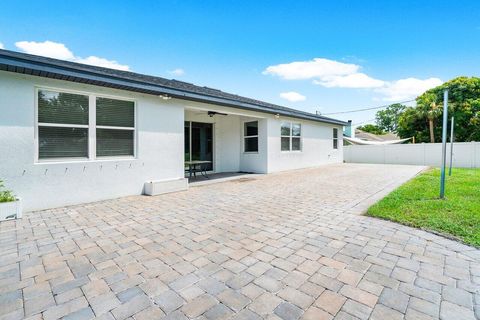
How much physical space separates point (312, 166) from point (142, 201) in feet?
36.1

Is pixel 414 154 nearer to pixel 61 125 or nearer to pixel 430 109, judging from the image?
pixel 430 109

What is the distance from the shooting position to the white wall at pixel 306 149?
38.3 ft

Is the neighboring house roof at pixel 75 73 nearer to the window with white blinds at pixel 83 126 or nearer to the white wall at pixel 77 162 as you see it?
the white wall at pixel 77 162

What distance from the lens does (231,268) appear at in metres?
2.71

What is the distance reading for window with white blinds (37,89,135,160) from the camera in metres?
5.41

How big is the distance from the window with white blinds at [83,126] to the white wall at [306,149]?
6669 millimetres

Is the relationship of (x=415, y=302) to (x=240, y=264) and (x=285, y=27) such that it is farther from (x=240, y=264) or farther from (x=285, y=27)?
(x=285, y=27)

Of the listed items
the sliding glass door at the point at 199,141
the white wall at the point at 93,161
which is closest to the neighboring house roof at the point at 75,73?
the white wall at the point at 93,161

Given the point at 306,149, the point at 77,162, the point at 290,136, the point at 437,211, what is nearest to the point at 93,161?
the point at 77,162

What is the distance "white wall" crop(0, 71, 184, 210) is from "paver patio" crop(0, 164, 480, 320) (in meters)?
0.84

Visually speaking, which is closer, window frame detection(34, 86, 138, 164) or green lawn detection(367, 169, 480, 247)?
green lawn detection(367, 169, 480, 247)

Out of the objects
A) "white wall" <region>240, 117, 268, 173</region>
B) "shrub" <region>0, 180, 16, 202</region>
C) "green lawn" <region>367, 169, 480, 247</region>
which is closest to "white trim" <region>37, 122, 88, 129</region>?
"shrub" <region>0, 180, 16, 202</region>

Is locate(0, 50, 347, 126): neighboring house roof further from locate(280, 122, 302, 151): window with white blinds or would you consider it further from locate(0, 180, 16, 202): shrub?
locate(280, 122, 302, 151): window with white blinds

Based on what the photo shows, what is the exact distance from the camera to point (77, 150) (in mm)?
5840
